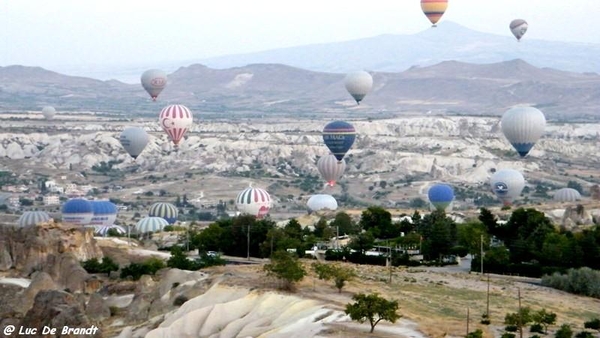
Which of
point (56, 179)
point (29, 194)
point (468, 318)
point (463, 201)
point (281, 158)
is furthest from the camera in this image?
point (281, 158)

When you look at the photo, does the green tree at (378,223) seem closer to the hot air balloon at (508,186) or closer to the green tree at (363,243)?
the green tree at (363,243)

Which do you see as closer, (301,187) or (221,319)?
(221,319)

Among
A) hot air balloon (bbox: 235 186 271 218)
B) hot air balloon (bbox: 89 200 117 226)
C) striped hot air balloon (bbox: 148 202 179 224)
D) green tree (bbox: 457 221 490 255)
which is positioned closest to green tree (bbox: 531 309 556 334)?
green tree (bbox: 457 221 490 255)

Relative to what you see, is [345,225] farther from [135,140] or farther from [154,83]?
[154,83]

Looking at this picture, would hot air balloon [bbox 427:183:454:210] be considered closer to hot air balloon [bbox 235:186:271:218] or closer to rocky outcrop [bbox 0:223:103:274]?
hot air balloon [bbox 235:186:271:218]

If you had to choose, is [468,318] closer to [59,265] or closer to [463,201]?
[59,265]

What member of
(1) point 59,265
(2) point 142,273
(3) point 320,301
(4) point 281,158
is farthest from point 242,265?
(4) point 281,158

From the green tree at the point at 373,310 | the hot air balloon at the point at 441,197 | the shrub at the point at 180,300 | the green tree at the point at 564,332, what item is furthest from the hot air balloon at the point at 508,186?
the green tree at the point at 373,310

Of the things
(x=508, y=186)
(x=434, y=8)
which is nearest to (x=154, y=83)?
(x=434, y=8)
